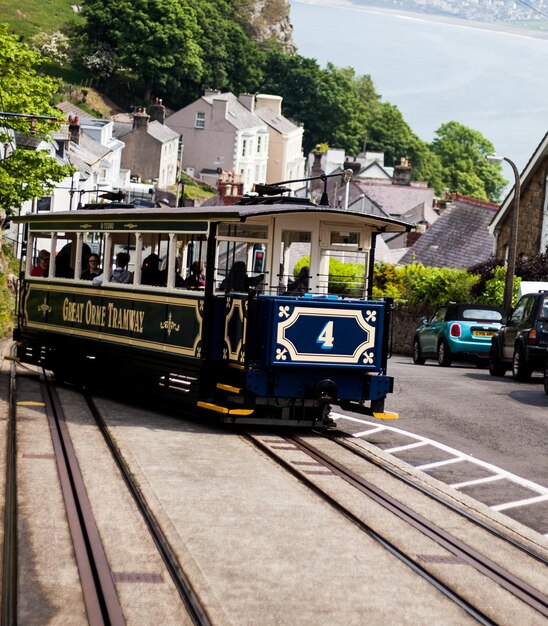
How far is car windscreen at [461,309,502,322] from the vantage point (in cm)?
3291

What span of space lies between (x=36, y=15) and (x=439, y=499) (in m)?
172

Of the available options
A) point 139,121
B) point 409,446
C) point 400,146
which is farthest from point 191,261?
point 400,146

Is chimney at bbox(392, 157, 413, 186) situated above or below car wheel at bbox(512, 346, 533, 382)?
above

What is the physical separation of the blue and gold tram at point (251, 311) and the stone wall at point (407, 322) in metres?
31.5

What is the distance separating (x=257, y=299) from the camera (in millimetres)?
16609

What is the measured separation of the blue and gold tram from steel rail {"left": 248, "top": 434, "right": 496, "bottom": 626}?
6.23ft

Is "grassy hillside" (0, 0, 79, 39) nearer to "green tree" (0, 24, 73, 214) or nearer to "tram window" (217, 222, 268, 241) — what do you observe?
"green tree" (0, 24, 73, 214)

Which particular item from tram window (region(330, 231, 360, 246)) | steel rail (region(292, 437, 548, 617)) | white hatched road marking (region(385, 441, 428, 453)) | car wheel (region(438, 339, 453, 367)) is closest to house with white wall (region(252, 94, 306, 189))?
car wheel (region(438, 339, 453, 367))

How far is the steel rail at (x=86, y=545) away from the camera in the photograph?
27.6 feet

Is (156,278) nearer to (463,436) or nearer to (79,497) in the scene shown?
(463,436)

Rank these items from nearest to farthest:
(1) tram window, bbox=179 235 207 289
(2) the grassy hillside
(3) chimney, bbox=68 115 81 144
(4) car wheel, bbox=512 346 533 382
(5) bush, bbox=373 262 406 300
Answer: (1) tram window, bbox=179 235 207 289 → (4) car wheel, bbox=512 346 533 382 → (5) bush, bbox=373 262 406 300 → (3) chimney, bbox=68 115 81 144 → (2) the grassy hillside

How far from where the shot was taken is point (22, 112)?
4391cm

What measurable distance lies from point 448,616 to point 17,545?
3.22 metres

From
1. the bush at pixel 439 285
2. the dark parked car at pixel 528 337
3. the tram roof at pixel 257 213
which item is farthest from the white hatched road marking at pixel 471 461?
the bush at pixel 439 285
